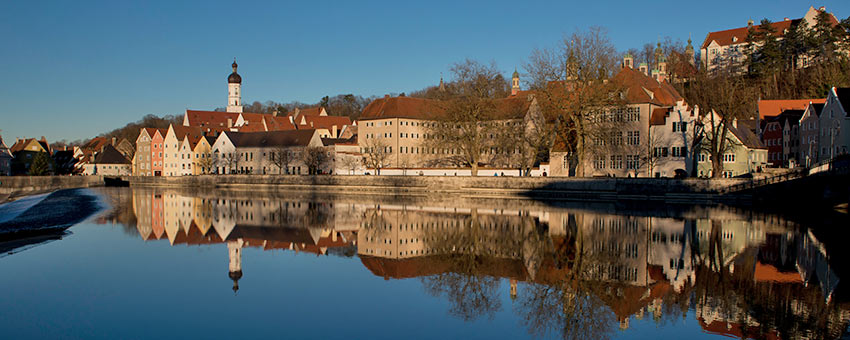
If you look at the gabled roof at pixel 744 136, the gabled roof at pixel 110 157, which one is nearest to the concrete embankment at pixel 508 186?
the gabled roof at pixel 744 136

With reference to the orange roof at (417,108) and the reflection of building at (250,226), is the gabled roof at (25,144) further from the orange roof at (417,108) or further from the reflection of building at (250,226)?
the reflection of building at (250,226)

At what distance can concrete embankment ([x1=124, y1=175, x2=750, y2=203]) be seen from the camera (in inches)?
1702

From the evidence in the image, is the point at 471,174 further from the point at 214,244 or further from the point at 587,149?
the point at 214,244

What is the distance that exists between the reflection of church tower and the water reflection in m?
0.07

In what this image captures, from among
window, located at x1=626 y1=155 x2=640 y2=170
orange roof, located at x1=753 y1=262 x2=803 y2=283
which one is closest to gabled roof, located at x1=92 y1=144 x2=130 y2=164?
window, located at x1=626 y1=155 x2=640 y2=170

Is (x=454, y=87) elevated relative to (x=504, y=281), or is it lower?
elevated

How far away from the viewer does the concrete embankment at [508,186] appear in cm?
4322

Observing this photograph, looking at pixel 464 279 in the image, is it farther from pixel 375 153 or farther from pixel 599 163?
pixel 375 153

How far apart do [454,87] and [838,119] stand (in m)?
30.0

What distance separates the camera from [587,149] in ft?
172

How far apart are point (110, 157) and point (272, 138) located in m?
34.5

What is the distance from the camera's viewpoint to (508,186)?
5150 cm

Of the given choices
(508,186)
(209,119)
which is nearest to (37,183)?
(209,119)

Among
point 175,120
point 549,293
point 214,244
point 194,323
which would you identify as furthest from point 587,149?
point 175,120
